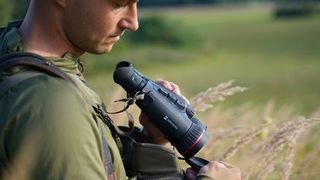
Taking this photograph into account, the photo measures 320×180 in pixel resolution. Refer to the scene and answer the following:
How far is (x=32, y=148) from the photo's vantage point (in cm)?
158

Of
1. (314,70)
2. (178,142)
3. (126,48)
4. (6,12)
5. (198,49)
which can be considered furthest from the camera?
(198,49)

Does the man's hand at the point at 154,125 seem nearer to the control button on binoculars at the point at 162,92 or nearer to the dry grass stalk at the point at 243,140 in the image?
the control button on binoculars at the point at 162,92

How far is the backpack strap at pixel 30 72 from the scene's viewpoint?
168cm

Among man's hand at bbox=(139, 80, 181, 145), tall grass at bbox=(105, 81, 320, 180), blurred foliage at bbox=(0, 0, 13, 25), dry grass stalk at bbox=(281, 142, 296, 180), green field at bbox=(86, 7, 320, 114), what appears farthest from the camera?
green field at bbox=(86, 7, 320, 114)

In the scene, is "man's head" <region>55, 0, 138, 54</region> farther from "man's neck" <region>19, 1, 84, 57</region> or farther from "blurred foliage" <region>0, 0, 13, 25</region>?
"blurred foliage" <region>0, 0, 13, 25</region>

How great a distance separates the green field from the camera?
18062 mm

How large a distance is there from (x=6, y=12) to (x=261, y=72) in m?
13.1

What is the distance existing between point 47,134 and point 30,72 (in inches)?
7.2

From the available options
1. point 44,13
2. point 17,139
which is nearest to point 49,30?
point 44,13

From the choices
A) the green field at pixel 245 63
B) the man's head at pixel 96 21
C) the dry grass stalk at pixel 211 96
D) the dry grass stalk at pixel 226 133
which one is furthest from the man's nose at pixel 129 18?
the green field at pixel 245 63

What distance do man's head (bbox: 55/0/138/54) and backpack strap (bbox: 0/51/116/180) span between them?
0.13 m

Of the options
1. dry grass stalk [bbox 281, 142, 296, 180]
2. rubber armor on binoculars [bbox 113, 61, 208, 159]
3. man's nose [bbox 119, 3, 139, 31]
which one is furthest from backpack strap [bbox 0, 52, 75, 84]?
dry grass stalk [bbox 281, 142, 296, 180]

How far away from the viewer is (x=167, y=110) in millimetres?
2031

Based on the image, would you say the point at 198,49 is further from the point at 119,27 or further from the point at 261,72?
the point at 119,27
